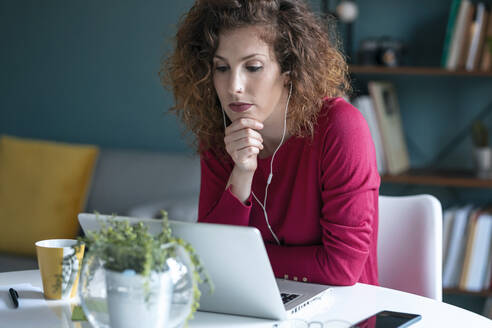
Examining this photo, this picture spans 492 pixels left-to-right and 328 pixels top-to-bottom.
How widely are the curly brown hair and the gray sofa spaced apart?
0.99 m

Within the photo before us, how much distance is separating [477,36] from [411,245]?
122cm

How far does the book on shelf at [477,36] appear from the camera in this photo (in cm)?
235

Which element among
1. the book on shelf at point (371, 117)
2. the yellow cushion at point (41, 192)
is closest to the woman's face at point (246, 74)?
the book on shelf at point (371, 117)

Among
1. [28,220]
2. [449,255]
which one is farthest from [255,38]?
[28,220]

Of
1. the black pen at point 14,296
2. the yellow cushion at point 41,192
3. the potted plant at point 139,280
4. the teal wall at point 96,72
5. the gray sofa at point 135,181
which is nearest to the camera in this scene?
the potted plant at point 139,280

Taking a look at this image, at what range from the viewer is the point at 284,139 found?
1.56 meters

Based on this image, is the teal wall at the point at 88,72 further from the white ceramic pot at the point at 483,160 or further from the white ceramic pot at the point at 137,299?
the white ceramic pot at the point at 137,299

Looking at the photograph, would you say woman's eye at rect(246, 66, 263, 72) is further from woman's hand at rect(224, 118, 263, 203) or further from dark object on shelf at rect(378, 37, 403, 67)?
dark object on shelf at rect(378, 37, 403, 67)

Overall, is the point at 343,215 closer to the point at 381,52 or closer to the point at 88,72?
the point at 381,52

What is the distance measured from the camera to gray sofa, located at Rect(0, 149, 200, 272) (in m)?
2.76

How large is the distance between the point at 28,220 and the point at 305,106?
1.85 meters

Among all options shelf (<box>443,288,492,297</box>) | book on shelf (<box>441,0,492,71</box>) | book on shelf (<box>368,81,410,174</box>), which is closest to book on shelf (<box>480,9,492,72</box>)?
book on shelf (<box>441,0,492,71</box>)

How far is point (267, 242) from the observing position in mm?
1505

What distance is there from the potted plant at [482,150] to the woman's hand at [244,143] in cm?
134
